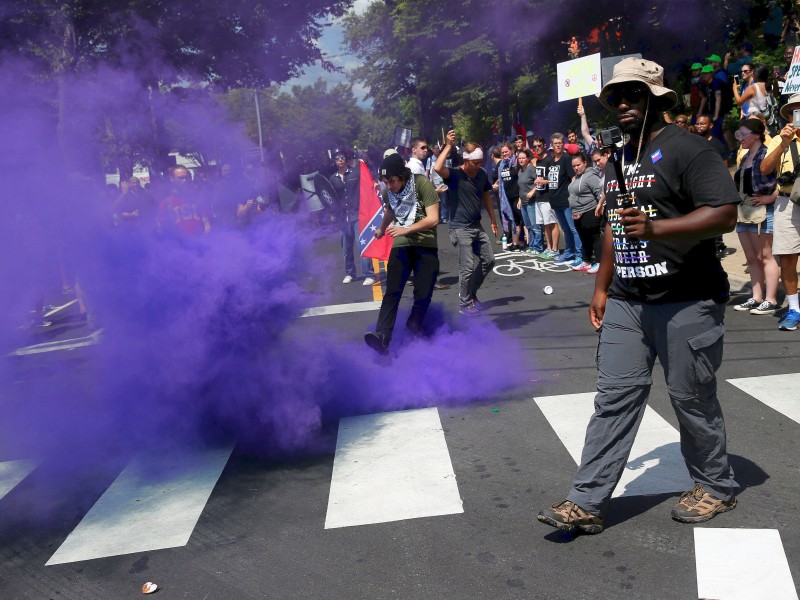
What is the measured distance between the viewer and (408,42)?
46.1 metres

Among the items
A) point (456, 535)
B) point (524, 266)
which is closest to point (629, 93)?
point (456, 535)

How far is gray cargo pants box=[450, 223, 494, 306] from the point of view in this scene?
10031mm

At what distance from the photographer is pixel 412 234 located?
7867 millimetres

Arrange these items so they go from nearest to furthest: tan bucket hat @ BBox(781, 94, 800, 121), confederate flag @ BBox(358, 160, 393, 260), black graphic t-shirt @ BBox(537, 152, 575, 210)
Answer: tan bucket hat @ BBox(781, 94, 800, 121) → confederate flag @ BBox(358, 160, 393, 260) → black graphic t-shirt @ BBox(537, 152, 575, 210)

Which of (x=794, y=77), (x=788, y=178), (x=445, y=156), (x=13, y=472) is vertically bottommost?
(x=13, y=472)

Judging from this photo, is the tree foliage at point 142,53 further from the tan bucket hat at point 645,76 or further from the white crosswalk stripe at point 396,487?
the tan bucket hat at point 645,76

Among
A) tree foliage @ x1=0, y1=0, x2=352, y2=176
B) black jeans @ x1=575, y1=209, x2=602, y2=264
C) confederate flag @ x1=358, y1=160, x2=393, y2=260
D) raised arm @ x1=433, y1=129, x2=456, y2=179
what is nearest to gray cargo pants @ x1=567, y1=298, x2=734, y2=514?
tree foliage @ x1=0, y1=0, x2=352, y2=176

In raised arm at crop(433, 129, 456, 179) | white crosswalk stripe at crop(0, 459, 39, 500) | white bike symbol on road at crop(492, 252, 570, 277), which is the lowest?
white bike symbol on road at crop(492, 252, 570, 277)

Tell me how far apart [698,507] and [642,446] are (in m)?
1.13

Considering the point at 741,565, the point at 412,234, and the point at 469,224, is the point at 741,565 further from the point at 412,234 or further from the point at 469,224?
the point at 469,224

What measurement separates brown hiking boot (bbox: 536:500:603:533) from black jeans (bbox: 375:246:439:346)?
11.9ft

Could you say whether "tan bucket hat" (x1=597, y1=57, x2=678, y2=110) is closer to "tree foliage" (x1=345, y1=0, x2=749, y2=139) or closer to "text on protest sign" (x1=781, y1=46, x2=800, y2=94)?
"text on protest sign" (x1=781, y1=46, x2=800, y2=94)

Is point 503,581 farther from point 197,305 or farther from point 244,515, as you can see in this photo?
point 197,305

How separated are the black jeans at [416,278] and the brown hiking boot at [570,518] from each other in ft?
11.9
